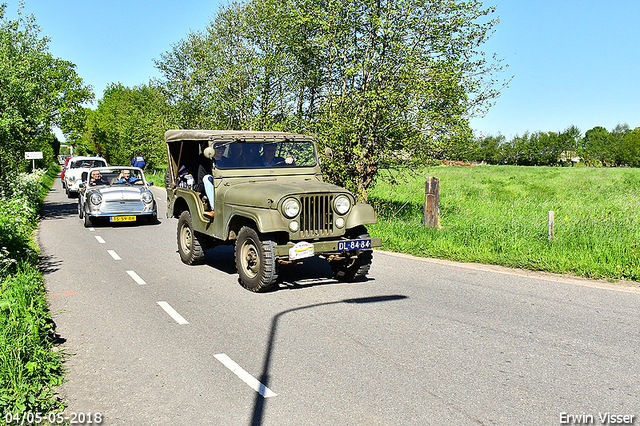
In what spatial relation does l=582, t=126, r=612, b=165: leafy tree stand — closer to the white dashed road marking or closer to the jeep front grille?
the jeep front grille

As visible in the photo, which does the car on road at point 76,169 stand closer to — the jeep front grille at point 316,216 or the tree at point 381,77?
the tree at point 381,77

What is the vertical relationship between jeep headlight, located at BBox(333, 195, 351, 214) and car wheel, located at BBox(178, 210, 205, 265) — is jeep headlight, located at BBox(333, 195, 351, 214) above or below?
above

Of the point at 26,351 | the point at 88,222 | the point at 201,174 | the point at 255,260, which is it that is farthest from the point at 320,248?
the point at 88,222

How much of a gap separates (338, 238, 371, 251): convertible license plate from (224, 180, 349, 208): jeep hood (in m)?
0.75

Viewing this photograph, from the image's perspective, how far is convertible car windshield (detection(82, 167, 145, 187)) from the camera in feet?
54.3

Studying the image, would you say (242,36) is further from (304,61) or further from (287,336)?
(287,336)

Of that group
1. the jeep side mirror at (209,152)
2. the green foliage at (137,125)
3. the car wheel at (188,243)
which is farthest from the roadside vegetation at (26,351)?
the green foliage at (137,125)

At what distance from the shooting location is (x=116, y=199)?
1561cm

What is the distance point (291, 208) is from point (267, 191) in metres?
0.55

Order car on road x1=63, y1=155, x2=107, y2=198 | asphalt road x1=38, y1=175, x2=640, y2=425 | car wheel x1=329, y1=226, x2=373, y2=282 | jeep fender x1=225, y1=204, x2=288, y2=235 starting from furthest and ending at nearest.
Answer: car on road x1=63, y1=155, x2=107, y2=198
car wheel x1=329, y1=226, x2=373, y2=282
jeep fender x1=225, y1=204, x2=288, y2=235
asphalt road x1=38, y1=175, x2=640, y2=425

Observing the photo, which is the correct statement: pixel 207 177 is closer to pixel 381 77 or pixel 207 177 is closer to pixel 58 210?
pixel 381 77

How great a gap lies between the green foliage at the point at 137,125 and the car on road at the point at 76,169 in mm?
4260

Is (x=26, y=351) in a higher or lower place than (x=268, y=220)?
lower

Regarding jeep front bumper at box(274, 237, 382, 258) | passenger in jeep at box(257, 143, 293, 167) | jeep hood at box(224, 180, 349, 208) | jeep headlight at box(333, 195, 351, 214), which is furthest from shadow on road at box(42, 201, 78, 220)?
jeep headlight at box(333, 195, 351, 214)
